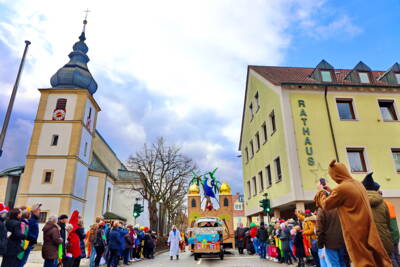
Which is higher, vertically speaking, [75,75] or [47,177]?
[75,75]

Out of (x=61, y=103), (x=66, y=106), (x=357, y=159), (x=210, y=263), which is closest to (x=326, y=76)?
(x=357, y=159)

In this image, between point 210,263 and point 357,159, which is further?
point 357,159

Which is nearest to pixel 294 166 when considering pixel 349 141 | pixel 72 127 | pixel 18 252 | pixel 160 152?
pixel 349 141

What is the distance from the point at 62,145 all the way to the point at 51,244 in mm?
28939

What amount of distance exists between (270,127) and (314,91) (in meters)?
4.05

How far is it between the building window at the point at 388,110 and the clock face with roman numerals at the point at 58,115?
33.4 m

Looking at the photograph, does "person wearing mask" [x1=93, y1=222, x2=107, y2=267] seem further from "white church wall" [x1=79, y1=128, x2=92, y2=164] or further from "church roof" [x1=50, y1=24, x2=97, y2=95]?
"church roof" [x1=50, y1=24, x2=97, y2=95]

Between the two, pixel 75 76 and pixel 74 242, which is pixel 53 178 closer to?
pixel 75 76

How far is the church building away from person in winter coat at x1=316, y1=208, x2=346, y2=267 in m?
25.0

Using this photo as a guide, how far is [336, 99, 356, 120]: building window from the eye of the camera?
19.7 meters

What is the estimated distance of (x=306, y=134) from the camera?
18531 millimetres

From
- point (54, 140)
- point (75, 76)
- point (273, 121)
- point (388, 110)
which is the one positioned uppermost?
point (75, 76)

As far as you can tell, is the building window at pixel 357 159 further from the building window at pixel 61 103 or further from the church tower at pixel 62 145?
the building window at pixel 61 103

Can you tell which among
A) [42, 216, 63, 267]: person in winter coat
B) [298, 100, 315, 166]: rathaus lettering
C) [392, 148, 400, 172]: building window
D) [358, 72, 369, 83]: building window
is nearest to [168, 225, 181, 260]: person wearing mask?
[298, 100, 315, 166]: rathaus lettering
